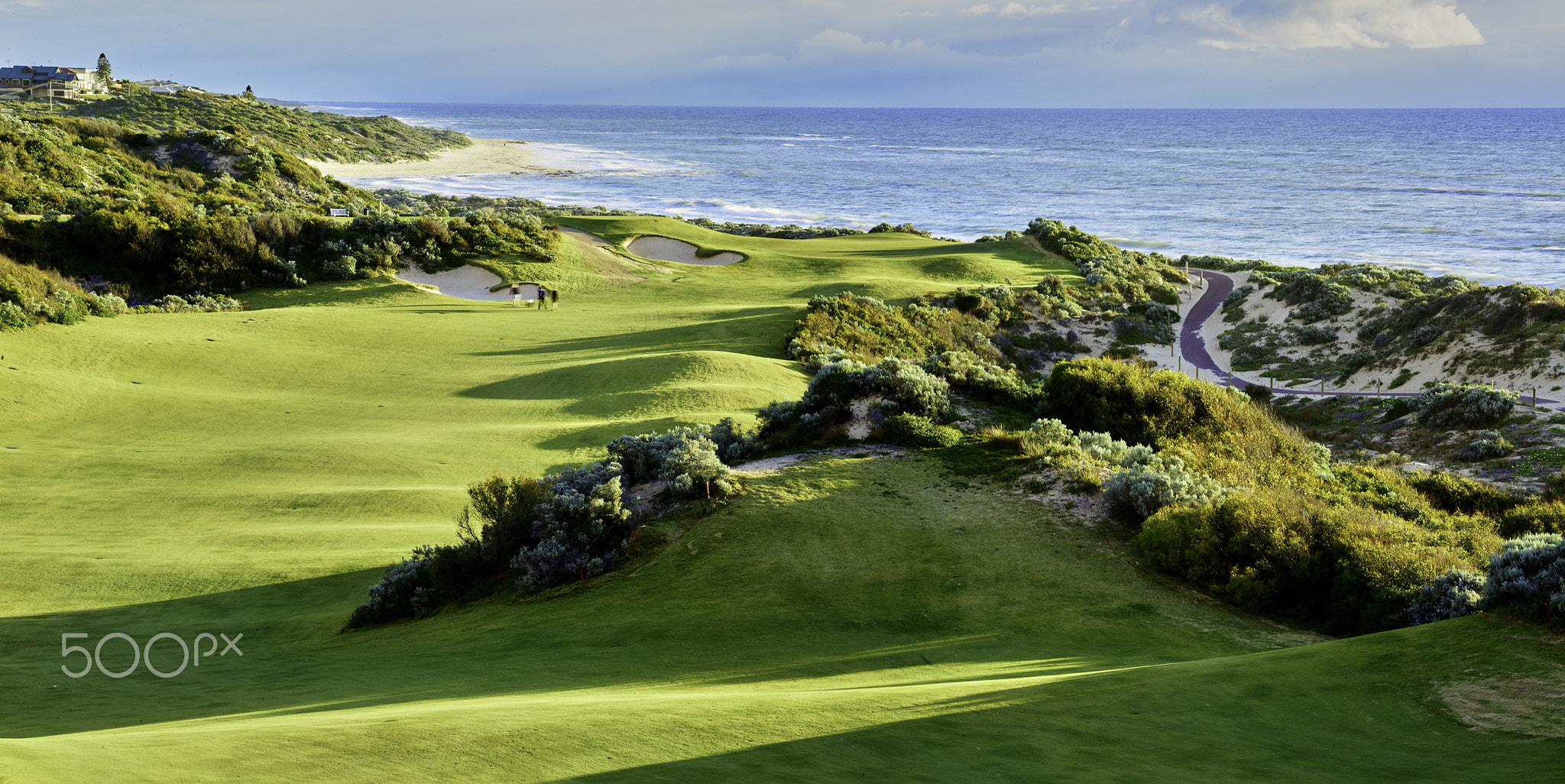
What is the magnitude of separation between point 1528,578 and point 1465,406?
18654 mm

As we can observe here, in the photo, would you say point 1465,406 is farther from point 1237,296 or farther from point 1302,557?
point 1237,296

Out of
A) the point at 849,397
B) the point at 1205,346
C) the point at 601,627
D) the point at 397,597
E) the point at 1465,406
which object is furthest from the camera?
the point at 1205,346

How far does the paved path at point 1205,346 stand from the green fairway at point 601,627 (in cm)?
1865

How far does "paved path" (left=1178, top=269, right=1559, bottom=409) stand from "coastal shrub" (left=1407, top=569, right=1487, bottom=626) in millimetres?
19133

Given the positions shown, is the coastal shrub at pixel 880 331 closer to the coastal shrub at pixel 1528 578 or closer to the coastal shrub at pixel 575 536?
the coastal shrub at pixel 575 536

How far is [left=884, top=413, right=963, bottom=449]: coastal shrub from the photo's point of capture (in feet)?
45.6

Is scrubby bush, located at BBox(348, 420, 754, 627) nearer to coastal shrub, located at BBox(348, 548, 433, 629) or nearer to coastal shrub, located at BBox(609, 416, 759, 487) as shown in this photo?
coastal shrub, located at BBox(348, 548, 433, 629)

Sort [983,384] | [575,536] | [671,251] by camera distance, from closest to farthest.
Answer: [575,536] → [983,384] → [671,251]

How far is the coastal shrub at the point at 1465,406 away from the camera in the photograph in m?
21.8

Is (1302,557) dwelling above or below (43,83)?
below

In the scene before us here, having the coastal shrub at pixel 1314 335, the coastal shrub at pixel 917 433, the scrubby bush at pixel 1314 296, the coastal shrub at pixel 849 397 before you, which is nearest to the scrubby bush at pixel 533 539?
the coastal shrub at pixel 849 397

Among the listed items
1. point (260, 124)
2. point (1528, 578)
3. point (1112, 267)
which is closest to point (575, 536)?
point (1528, 578)

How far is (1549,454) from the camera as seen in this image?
752 inches

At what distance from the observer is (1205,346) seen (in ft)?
122
